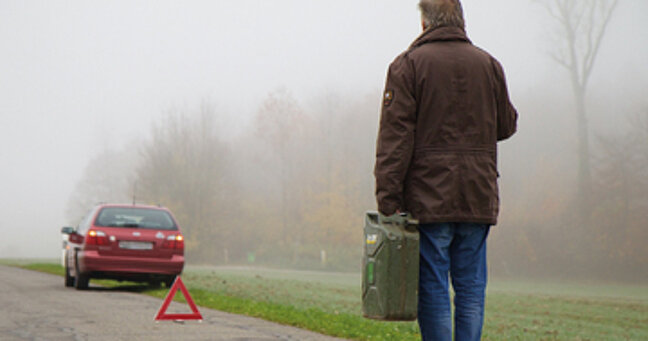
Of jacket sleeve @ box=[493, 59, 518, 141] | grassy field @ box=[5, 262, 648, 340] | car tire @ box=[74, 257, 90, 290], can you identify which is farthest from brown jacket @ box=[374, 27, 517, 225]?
A: car tire @ box=[74, 257, 90, 290]

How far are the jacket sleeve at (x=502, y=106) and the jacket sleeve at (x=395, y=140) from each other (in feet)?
1.76

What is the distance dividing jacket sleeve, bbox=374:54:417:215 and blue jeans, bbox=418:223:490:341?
10.1 inches

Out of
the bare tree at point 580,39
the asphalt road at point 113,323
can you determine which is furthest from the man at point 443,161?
the bare tree at point 580,39

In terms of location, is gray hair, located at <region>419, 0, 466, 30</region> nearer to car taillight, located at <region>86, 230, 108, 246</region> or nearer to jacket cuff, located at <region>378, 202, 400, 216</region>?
jacket cuff, located at <region>378, 202, 400, 216</region>

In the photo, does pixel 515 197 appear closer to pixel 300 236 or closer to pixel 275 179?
pixel 300 236

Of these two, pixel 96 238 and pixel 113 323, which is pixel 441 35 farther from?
pixel 96 238

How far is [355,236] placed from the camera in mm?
61750

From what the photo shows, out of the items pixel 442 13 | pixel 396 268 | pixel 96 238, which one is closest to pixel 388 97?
pixel 442 13

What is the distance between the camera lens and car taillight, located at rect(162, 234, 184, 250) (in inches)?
615

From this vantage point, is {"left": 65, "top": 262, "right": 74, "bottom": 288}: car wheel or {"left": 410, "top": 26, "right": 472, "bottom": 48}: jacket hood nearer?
{"left": 410, "top": 26, "right": 472, "bottom": 48}: jacket hood

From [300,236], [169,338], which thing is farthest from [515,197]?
[169,338]

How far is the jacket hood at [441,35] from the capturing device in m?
4.33

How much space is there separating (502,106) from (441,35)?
1.73 ft

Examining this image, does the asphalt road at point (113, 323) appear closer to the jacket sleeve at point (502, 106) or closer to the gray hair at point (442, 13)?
the jacket sleeve at point (502, 106)
